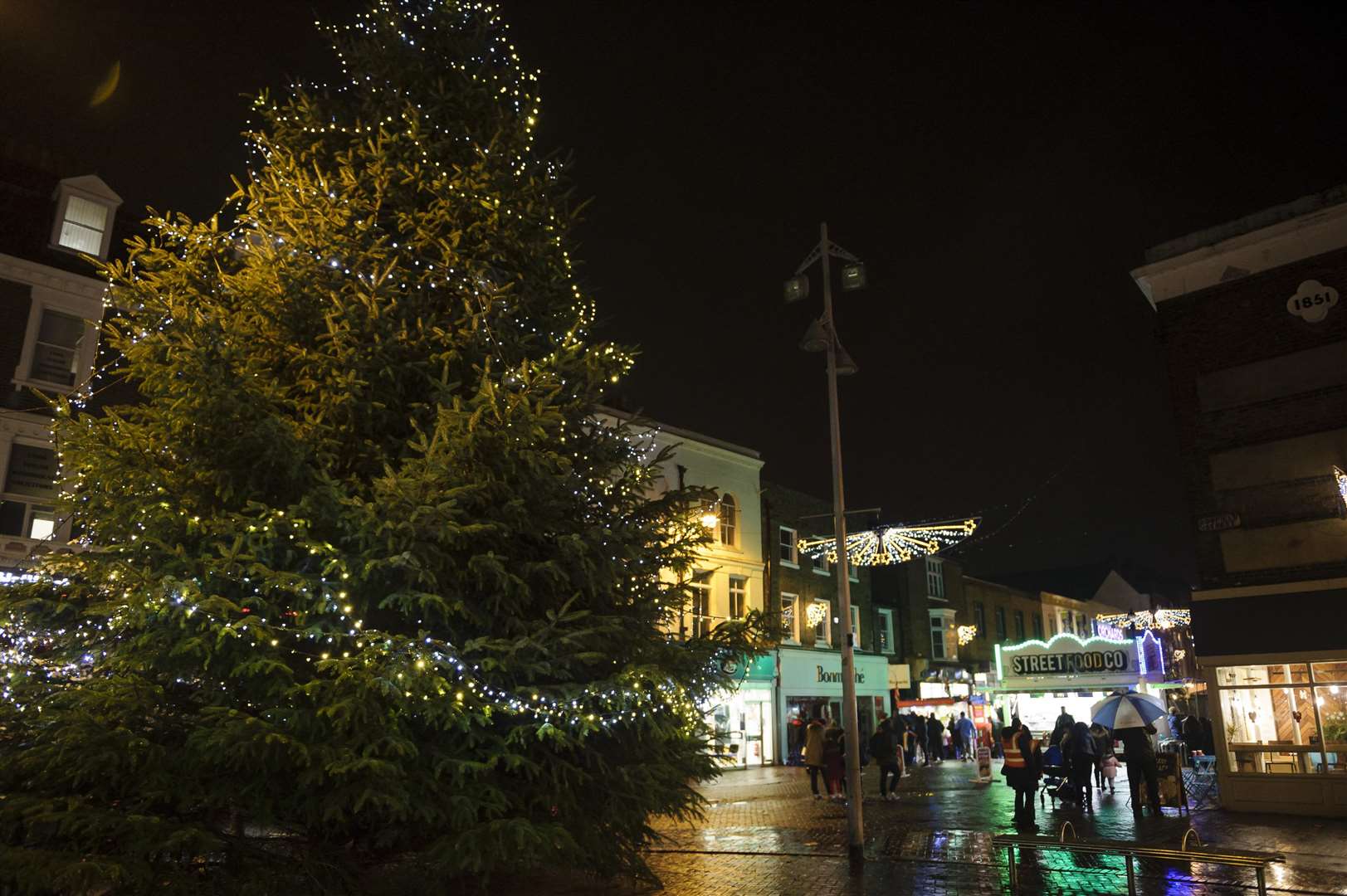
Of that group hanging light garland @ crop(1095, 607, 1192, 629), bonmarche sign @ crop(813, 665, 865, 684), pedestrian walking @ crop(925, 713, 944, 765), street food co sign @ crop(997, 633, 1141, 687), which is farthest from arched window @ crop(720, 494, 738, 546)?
hanging light garland @ crop(1095, 607, 1192, 629)

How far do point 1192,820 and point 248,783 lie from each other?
1513 cm

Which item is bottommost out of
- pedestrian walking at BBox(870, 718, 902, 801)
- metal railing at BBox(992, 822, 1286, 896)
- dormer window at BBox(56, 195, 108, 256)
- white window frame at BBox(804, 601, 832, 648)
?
metal railing at BBox(992, 822, 1286, 896)

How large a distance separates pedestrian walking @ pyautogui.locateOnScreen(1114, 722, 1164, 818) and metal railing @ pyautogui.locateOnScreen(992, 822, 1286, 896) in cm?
712

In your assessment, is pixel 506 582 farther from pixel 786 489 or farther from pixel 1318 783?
pixel 786 489

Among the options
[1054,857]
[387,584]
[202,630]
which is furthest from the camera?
Answer: [1054,857]

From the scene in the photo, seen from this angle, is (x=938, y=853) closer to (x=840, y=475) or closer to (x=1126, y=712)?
(x=840, y=475)

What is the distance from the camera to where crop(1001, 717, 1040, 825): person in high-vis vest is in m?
14.4

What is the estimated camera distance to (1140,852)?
343 inches

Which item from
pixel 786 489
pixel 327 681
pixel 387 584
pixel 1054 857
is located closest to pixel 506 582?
pixel 387 584

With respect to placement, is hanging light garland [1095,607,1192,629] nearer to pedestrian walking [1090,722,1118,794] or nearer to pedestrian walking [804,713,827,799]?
pedestrian walking [1090,722,1118,794]

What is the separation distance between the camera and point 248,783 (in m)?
6.99

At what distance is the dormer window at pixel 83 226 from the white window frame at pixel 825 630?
2531 cm

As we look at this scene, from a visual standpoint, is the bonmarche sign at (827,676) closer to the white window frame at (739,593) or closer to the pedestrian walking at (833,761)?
the white window frame at (739,593)

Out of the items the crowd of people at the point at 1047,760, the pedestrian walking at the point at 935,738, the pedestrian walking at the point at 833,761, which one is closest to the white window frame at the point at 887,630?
the pedestrian walking at the point at 935,738
